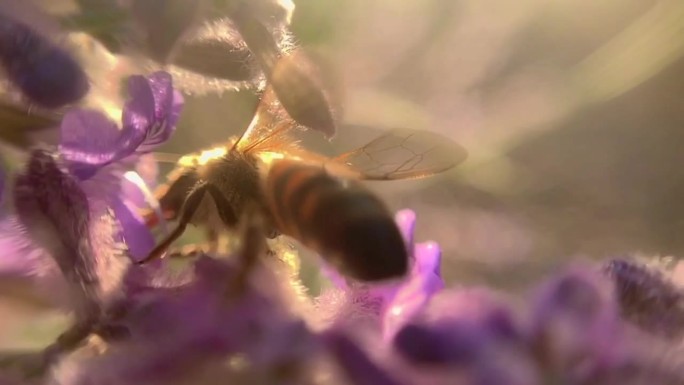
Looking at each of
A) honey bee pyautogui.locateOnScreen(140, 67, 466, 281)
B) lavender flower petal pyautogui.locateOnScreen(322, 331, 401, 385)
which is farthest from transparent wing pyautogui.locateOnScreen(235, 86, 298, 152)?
lavender flower petal pyautogui.locateOnScreen(322, 331, 401, 385)

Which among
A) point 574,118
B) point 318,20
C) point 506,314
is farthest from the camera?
point 574,118

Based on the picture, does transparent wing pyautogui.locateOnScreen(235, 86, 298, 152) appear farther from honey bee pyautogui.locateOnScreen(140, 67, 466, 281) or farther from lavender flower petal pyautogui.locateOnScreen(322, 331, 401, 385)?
lavender flower petal pyautogui.locateOnScreen(322, 331, 401, 385)

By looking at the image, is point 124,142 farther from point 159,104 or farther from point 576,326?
point 576,326

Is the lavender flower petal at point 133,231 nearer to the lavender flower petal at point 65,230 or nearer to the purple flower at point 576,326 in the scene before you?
the lavender flower petal at point 65,230

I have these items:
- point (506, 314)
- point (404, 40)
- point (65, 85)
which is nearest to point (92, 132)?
point (65, 85)

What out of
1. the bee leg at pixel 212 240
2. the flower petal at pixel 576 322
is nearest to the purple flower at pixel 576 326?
the flower petal at pixel 576 322

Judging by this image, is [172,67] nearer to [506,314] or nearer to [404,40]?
[506,314]
